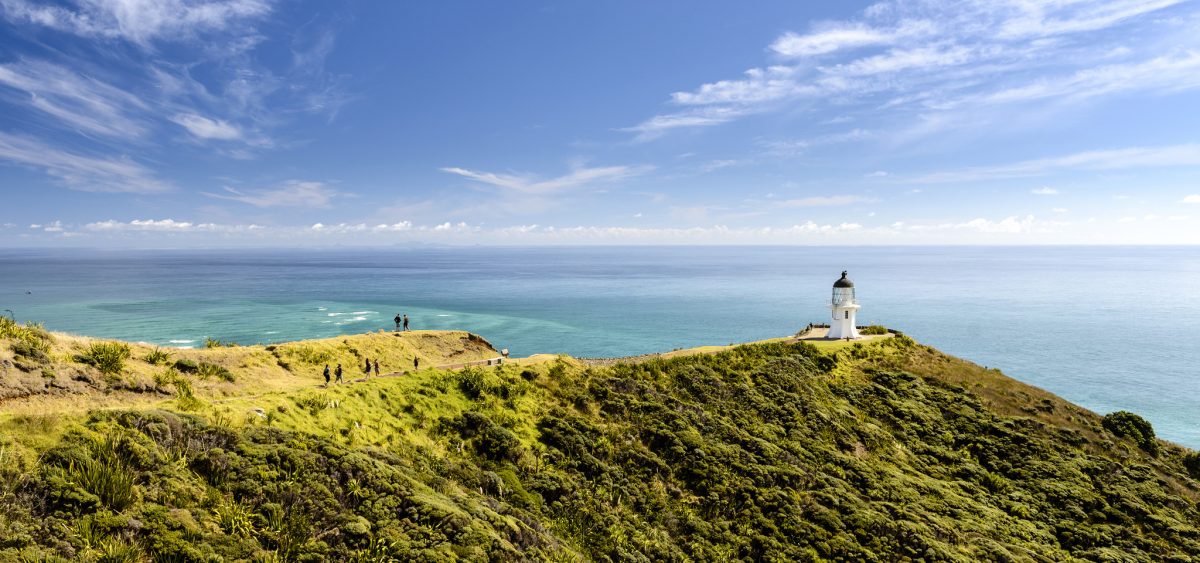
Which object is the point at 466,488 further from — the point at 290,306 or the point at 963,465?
the point at 290,306

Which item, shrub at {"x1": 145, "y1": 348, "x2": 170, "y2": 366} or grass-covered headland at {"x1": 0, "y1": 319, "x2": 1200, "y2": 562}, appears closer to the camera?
grass-covered headland at {"x1": 0, "y1": 319, "x2": 1200, "y2": 562}

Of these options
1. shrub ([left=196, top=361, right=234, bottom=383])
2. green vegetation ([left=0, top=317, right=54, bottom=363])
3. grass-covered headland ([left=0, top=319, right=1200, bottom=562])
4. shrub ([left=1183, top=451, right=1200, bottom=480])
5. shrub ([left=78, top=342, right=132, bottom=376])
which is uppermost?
green vegetation ([left=0, top=317, right=54, bottom=363])

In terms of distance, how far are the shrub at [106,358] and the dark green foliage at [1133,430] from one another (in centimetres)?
5670

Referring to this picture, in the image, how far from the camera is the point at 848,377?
37.8 m

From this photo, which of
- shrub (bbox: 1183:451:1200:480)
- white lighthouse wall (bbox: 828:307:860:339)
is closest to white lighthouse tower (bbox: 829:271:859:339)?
white lighthouse wall (bbox: 828:307:860:339)

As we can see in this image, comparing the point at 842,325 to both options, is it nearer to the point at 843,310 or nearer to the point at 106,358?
the point at 843,310

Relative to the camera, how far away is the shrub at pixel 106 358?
1959 centimetres

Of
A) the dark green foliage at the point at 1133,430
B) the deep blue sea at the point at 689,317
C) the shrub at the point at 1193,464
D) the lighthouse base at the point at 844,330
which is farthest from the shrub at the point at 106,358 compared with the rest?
the shrub at the point at 1193,464

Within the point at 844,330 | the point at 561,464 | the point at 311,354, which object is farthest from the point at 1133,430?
the point at 311,354

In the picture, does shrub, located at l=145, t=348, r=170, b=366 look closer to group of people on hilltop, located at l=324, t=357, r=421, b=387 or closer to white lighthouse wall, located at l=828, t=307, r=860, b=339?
group of people on hilltop, located at l=324, t=357, r=421, b=387

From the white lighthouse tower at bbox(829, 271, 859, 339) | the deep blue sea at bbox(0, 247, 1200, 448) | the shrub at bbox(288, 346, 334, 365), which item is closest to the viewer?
the shrub at bbox(288, 346, 334, 365)

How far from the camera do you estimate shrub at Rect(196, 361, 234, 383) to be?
2305 cm

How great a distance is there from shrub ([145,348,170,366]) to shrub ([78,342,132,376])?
1.01 metres

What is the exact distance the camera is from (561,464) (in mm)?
20938
